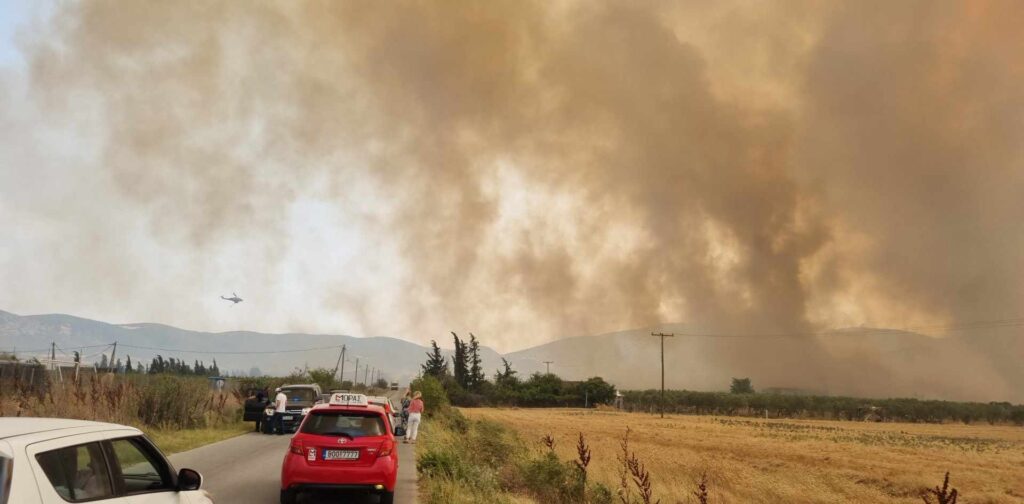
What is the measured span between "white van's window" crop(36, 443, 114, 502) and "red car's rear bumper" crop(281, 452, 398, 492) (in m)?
6.20

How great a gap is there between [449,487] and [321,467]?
2.47 meters

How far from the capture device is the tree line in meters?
103

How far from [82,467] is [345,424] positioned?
22.7 feet

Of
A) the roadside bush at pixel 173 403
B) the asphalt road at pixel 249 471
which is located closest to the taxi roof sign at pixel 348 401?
the asphalt road at pixel 249 471

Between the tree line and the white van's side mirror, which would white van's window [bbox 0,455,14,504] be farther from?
the tree line

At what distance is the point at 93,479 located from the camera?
4832mm

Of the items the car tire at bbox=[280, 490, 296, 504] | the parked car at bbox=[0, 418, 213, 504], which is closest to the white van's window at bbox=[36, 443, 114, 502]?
the parked car at bbox=[0, 418, 213, 504]

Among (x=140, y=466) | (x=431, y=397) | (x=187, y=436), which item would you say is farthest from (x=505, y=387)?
(x=140, y=466)

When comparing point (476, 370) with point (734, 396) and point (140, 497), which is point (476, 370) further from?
point (140, 497)

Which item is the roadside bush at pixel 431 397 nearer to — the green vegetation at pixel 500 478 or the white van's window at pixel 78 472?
the green vegetation at pixel 500 478

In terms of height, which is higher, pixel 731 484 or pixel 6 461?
pixel 6 461

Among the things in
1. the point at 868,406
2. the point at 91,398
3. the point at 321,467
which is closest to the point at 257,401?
the point at 91,398

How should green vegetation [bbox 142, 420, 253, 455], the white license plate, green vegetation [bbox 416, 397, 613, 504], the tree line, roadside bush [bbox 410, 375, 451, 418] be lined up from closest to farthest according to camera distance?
the white license plate, green vegetation [bbox 416, 397, 613, 504], green vegetation [bbox 142, 420, 253, 455], roadside bush [bbox 410, 375, 451, 418], the tree line

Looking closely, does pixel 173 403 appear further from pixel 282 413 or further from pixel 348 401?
pixel 348 401
